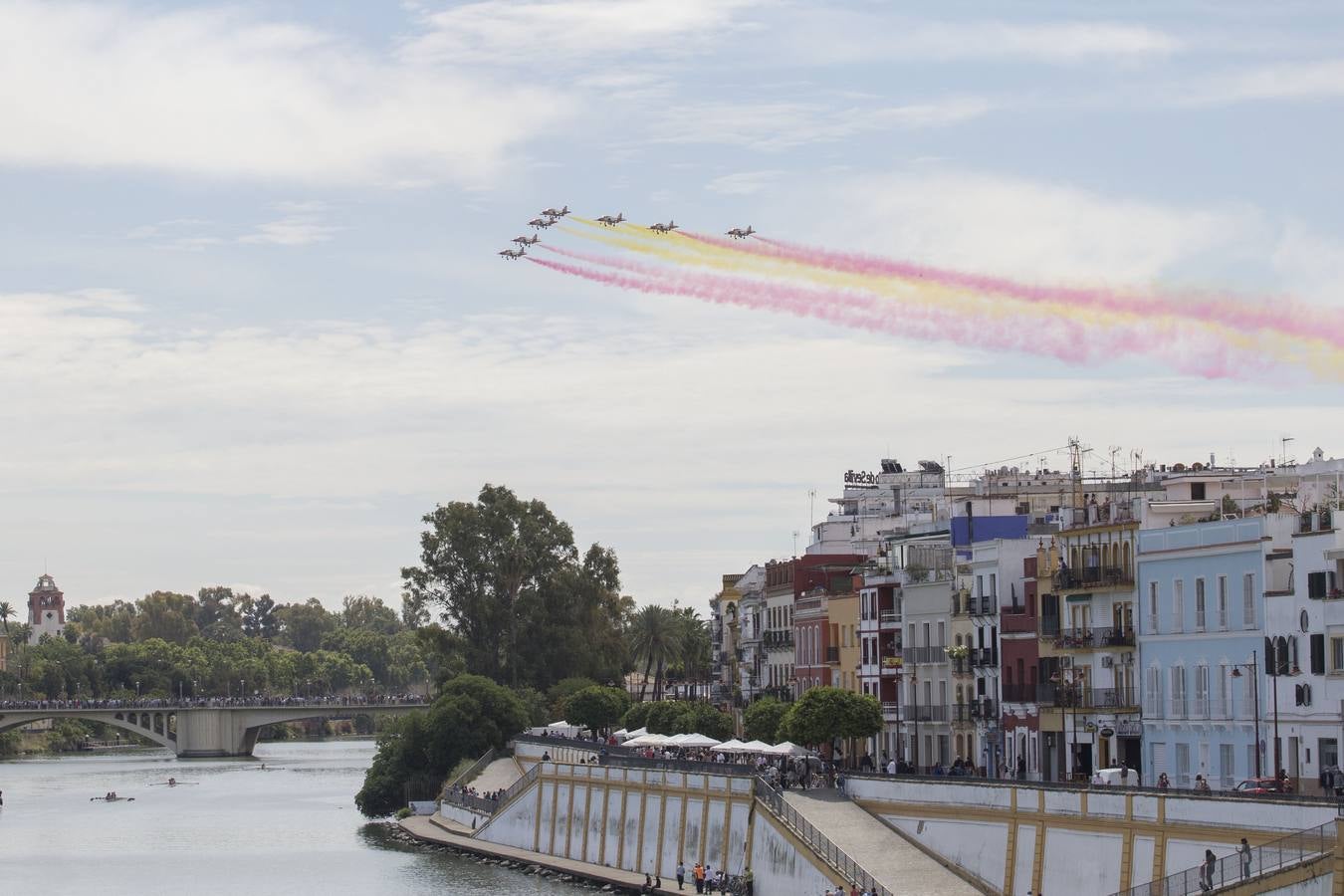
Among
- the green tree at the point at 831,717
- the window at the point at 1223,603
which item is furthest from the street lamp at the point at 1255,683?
the green tree at the point at 831,717

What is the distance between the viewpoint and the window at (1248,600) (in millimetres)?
76250

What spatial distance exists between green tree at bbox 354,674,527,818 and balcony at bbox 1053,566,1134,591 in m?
62.9

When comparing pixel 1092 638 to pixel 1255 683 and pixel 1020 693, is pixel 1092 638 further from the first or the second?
pixel 1255 683

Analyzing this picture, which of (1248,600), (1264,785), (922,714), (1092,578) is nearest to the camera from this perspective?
(1264,785)

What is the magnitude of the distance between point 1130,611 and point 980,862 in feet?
44.6

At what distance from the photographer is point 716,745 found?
10762 centimetres

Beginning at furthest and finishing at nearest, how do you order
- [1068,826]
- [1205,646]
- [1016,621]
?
[1016,621]
[1205,646]
[1068,826]

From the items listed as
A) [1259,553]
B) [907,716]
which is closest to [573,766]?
[907,716]

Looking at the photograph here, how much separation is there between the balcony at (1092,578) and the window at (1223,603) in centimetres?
649

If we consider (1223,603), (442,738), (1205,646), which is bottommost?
(442,738)

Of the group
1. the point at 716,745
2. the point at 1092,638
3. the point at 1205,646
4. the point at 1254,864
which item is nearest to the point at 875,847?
the point at 1092,638

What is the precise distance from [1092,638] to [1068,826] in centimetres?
1719

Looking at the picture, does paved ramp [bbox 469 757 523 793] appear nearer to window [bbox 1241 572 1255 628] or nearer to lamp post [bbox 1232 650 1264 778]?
lamp post [bbox 1232 650 1264 778]

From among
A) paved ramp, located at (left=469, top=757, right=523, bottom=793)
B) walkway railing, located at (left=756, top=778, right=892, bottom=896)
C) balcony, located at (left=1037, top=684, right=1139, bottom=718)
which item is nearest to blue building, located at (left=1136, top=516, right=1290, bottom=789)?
balcony, located at (left=1037, top=684, right=1139, bottom=718)
